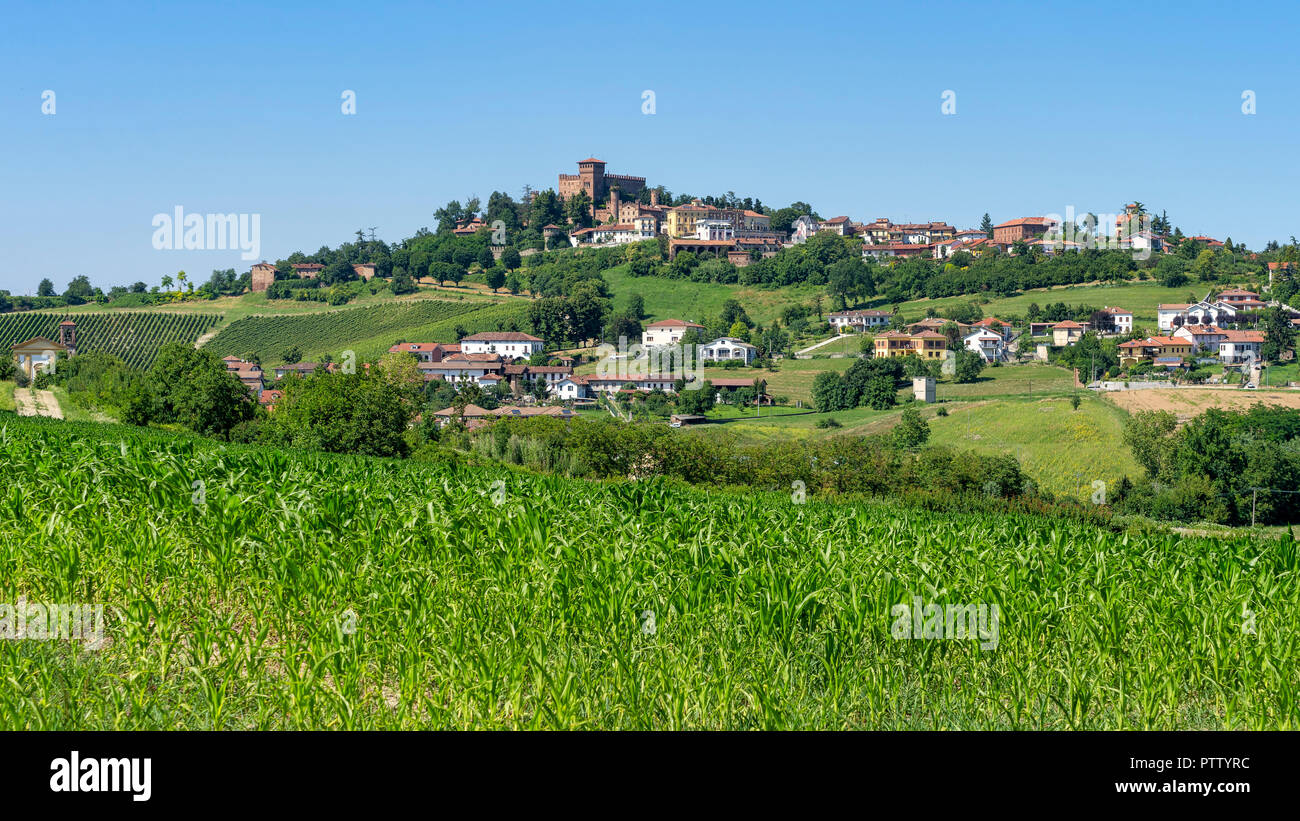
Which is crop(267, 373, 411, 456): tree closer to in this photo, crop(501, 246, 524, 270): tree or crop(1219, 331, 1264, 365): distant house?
crop(1219, 331, 1264, 365): distant house

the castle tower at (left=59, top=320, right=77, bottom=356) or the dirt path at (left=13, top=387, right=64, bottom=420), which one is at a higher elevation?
the castle tower at (left=59, top=320, right=77, bottom=356)

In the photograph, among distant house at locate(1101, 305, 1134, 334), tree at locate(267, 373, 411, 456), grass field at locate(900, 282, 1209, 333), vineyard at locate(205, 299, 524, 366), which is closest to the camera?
tree at locate(267, 373, 411, 456)

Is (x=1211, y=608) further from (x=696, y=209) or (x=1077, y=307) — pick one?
(x=696, y=209)

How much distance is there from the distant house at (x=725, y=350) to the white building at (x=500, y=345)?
67.2 ft

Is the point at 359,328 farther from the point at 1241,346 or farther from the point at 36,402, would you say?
the point at 1241,346

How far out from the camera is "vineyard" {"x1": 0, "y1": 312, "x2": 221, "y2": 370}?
4377 inches

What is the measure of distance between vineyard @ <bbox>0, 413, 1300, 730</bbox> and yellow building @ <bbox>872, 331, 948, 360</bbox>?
98323 millimetres

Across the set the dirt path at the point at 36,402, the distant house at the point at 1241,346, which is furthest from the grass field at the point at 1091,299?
the dirt path at the point at 36,402

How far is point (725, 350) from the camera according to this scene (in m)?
114

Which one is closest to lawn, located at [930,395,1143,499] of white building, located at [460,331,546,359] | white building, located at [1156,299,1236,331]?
white building, located at [1156,299,1236,331]

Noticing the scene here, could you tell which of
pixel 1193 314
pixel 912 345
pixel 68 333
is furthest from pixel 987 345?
pixel 68 333

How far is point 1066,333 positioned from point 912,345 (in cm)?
1840

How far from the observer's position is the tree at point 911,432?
220 feet

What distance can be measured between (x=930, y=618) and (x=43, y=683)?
596 centimetres
